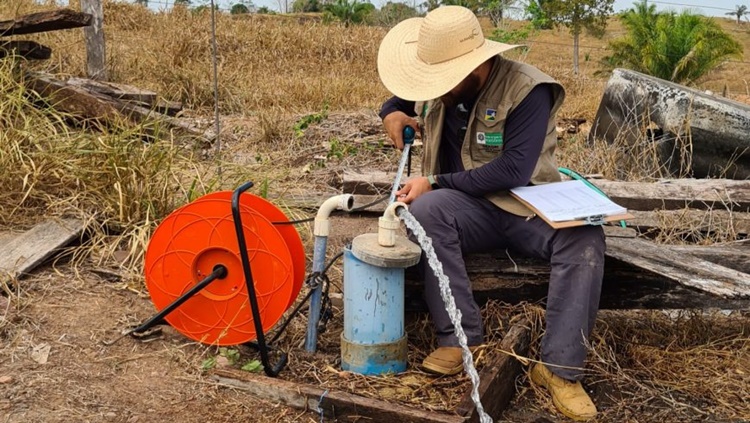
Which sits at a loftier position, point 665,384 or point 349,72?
point 349,72

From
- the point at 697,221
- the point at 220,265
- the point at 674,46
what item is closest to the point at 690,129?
the point at 697,221

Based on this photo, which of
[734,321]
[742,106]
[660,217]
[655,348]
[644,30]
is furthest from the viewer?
[644,30]

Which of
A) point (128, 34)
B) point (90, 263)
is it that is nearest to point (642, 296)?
point (90, 263)

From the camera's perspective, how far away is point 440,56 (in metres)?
3.23

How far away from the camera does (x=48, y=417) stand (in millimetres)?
2789

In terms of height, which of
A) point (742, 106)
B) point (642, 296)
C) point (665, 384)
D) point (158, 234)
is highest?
point (742, 106)

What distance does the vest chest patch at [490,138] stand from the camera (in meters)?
3.35

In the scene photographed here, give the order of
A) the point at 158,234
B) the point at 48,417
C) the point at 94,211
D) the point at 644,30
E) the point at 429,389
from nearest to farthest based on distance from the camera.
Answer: the point at 48,417, the point at 429,389, the point at 158,234, the point at 94,211, the point at 644,30

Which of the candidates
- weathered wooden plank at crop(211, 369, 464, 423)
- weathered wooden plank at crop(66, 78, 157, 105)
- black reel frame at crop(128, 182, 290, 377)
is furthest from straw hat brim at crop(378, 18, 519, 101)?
weathered wooden plank at crop(66, 78, 157, 105)

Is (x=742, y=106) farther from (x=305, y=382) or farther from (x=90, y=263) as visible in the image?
(x=90, y=263)

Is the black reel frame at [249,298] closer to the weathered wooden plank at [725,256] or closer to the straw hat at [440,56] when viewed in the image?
the straw hat at [440,56]

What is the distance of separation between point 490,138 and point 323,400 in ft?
4.49

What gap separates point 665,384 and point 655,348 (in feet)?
0.90

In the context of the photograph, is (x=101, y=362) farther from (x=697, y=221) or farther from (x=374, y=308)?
(x=697, y=221)
